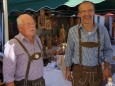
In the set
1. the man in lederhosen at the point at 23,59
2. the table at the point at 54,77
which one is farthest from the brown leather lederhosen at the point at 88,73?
the table at the point at 54,77

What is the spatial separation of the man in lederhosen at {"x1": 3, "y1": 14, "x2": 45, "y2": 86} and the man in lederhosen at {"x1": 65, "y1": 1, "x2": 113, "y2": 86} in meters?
0.45

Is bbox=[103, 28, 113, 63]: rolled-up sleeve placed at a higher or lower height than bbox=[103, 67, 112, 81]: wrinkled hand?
higher

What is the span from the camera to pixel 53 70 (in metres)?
3.70

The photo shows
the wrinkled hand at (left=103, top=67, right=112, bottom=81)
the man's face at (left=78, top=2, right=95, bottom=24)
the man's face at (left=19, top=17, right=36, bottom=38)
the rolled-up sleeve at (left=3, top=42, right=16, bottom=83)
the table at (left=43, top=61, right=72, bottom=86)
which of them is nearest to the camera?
the rolled-up sleeve at (left=3, top=42, right=16, bottom=83)

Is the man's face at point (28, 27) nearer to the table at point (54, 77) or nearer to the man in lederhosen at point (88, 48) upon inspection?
the man in lederhosen at point (88, 48)

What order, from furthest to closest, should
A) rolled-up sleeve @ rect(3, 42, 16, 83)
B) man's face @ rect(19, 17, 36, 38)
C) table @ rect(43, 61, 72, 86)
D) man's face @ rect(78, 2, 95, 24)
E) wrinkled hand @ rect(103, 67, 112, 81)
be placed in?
table @ rect(43, 61, 72, 86), wrinkled hand @ rect(103, 67, 112, 81), man's face @ rect(78, 2, 95, 24), man's face @ rect(19, 17, 36, 38), rolled-up sleeve @ rect(3, 42, 16, 83)

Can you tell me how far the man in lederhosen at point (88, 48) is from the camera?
2.74 metres

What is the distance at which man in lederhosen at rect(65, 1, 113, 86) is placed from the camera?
274cm

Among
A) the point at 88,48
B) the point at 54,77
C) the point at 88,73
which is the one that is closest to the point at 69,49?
the point at 88,48

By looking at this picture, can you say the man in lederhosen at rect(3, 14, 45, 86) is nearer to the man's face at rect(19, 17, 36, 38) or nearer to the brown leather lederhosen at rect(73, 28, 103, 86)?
the man's face at rect(19, 17, 36, 38)

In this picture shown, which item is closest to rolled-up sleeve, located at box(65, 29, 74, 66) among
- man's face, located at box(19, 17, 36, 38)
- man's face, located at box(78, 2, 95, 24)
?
man's face, located at box(78, 2, 95, 24)

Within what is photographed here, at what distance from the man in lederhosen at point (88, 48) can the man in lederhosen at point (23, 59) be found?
0.45 meters

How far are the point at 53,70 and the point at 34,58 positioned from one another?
3.86 ft

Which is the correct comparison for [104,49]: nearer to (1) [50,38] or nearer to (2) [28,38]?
(2) [28,38]
